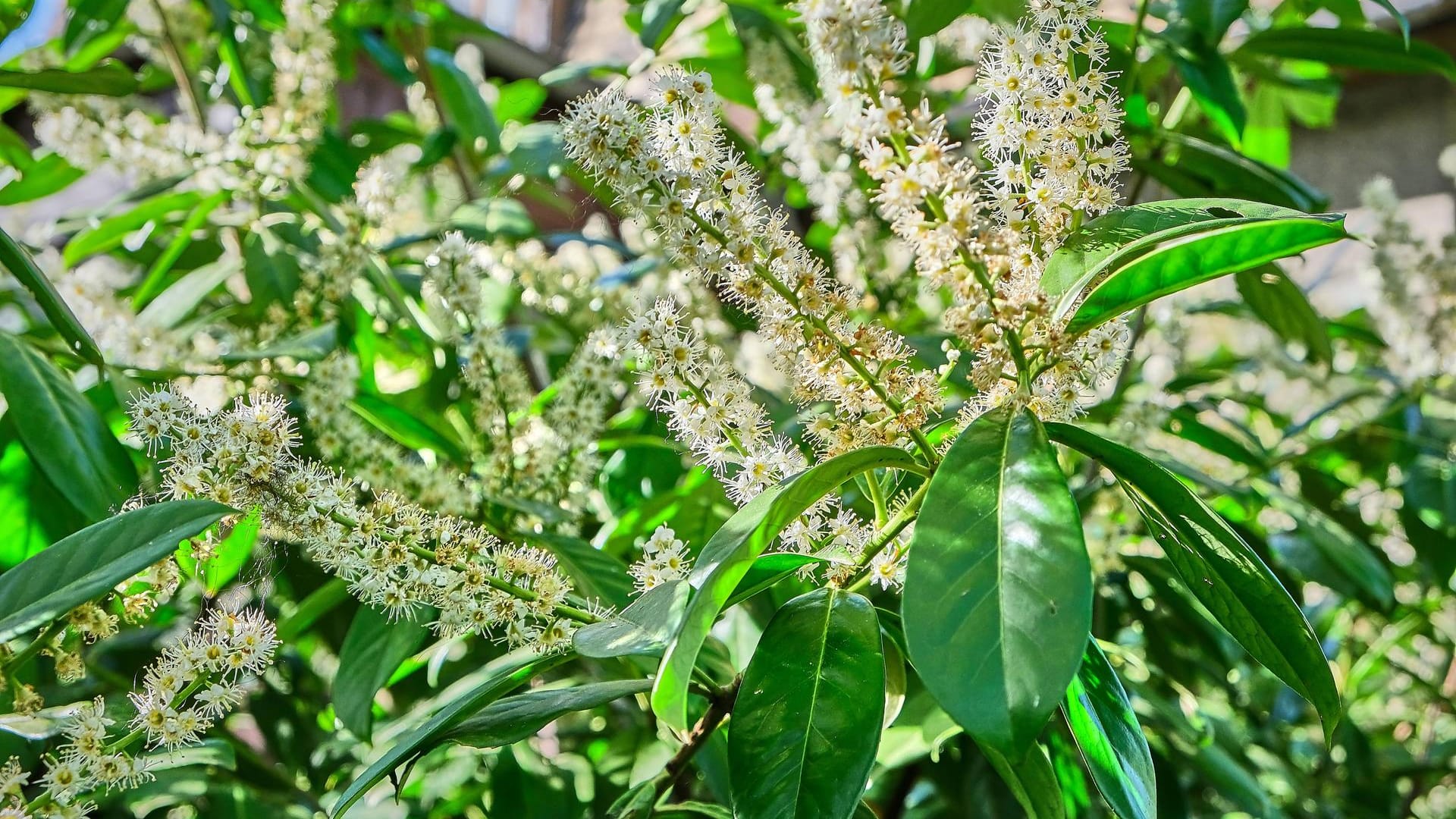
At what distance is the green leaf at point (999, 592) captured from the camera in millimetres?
401

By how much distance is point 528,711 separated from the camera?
0.64 meters

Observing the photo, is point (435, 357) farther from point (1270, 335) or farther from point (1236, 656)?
point (1270, 335)

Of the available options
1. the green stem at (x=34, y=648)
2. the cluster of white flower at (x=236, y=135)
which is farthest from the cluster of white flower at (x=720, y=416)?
the cluster of white flower at (x=236, y=135)

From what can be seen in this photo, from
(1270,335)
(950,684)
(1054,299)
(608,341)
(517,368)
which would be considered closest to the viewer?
(950,684)

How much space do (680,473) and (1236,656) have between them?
2.85ft

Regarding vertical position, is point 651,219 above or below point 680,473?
above

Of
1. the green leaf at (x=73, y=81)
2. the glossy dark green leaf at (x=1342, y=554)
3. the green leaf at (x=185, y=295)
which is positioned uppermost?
the green leaf at (x=73, y=81)

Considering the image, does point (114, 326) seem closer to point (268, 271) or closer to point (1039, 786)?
point (268, 271)

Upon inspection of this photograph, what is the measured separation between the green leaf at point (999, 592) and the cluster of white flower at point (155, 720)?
421 millimetres

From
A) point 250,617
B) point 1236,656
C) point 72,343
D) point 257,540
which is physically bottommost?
point 1236,656

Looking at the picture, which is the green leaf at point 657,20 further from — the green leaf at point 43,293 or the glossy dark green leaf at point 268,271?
the green leaf at point 43,293

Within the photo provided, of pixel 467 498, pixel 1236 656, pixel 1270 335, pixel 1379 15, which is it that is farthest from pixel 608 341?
pixel 1379 15

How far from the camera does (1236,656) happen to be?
5.00 ft

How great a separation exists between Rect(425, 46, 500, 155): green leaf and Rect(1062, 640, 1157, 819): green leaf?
3.58 feet
